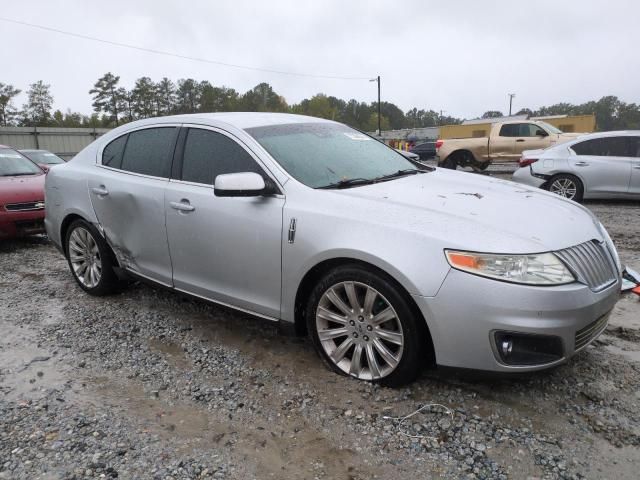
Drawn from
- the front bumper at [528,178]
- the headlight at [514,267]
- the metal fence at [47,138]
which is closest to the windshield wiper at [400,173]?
the headlight at [514,267]

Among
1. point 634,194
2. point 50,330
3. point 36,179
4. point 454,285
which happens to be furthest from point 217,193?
point 634,194

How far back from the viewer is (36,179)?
7410 millimetres

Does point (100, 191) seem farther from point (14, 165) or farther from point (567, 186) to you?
point (567, 186)

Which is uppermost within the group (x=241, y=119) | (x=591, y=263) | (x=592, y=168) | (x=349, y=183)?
(x=241, y=119)

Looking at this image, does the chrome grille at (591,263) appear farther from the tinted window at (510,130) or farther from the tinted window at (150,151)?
the tinted window at (510,130)

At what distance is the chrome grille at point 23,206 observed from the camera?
669 cm

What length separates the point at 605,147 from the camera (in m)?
8.91

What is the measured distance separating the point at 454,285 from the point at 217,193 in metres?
1.48

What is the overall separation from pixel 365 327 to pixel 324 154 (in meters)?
1.28

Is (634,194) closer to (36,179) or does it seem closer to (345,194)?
(345,194)

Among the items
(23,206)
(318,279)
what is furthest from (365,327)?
(23,206)

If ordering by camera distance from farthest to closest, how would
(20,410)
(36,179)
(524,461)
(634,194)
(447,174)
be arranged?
(634,194) → (36,179) → (447,174) → (20,410) → (524,461)

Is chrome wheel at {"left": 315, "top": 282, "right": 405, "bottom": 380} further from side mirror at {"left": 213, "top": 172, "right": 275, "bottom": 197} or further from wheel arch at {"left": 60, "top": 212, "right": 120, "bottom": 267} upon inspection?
wheel arch at {"left": 60, "top": 212, "right": 120, "bottom": 267}

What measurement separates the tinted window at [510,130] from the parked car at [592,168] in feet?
18.9
